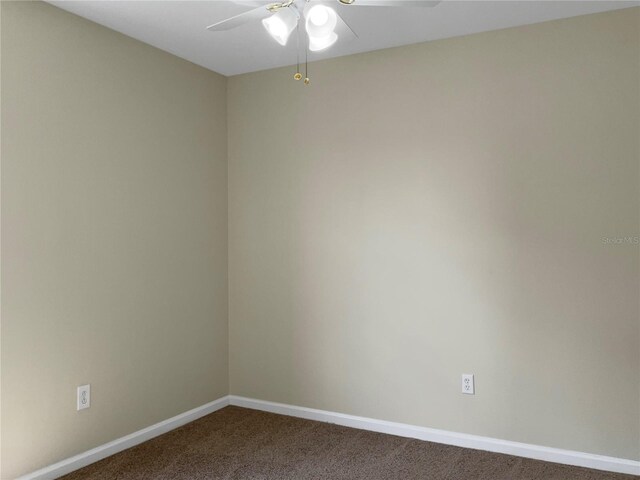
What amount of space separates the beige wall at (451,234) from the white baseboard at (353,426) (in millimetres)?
53

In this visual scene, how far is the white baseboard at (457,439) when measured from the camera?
2924mm

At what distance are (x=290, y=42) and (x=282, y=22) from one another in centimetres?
136

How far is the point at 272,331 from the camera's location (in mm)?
3932

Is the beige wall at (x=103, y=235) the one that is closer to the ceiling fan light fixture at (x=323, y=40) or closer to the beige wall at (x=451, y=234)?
the beige wall at (x=451, y=234)

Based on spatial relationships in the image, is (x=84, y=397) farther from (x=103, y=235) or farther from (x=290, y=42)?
(x=290, y=42)

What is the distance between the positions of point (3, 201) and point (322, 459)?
A: 6.92 ft

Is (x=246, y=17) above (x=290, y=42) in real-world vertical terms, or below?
below

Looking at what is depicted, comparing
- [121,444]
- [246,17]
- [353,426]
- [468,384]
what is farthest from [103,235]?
[468,384]

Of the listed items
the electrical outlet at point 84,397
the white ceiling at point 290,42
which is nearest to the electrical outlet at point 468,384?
the white ceiling at point 290,42

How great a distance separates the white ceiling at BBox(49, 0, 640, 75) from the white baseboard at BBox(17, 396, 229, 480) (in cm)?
234

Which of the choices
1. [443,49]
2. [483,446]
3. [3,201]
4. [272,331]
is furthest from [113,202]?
[483,446]

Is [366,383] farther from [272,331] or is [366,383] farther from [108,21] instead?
[108,21]

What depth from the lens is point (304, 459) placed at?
10.2 ft

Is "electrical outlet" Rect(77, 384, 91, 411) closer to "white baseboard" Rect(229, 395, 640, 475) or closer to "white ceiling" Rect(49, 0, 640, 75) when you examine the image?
"white baseboard" Rect(229, 395, 640, 475)
